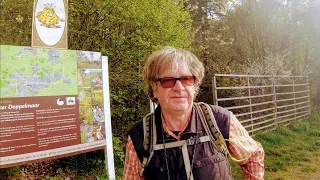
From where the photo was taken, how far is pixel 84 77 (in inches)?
170

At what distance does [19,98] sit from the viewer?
3.64 meters

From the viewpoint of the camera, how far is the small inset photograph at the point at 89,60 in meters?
4.29

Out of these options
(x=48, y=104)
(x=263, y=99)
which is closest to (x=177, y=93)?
(x=48, y=104)

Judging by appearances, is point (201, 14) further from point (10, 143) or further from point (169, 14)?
point (10, 143)

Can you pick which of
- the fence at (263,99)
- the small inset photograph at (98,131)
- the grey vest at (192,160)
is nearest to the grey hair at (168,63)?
the grey vest at (192,160)

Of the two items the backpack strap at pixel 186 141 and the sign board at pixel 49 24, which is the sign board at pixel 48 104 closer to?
the sign board at pixel 49 24

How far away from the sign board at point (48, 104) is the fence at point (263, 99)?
4751 millimetres

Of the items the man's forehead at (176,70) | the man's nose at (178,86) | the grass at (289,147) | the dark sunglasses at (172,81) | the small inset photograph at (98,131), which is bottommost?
the grass at (289,147)

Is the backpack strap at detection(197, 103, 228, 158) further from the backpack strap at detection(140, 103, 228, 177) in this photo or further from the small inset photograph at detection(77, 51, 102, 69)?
the small inset photograph at detection(77, 51, 102, 69)

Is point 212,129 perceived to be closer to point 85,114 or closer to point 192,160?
point 192,160

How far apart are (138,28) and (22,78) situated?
3256 millimetres

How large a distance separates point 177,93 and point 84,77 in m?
2.75

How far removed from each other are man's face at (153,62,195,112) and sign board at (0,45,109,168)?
7.94 feet

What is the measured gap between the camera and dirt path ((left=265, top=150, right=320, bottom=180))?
5773mm
